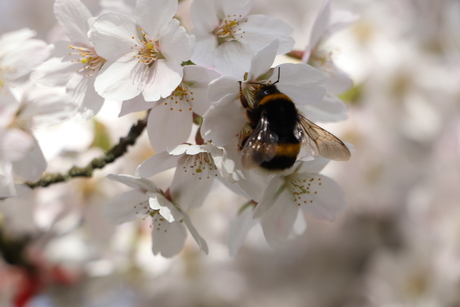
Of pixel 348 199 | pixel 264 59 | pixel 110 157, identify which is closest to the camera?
pixel 264 59

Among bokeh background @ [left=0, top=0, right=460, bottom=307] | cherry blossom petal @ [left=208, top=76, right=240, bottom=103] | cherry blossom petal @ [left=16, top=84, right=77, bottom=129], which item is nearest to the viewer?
cherry blossom petal @ [left=208, top=76, right=240, bottom=103]

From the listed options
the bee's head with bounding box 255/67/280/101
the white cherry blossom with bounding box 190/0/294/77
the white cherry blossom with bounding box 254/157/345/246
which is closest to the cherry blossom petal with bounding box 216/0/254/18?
the white cherry blossom with bounding box 190/0/294/77

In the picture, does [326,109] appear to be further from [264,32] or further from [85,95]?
[85,95]

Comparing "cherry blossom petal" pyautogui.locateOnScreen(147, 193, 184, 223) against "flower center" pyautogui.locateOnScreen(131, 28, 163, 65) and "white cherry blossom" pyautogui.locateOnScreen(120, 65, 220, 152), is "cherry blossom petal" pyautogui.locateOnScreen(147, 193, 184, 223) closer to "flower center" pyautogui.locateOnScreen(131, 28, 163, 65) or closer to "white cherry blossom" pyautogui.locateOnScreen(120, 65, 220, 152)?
"white cherry blossom" pyautogui.locateOnScreen(120, 65, 220, 152)

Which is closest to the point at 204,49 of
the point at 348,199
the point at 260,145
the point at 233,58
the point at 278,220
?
the point at 233,58

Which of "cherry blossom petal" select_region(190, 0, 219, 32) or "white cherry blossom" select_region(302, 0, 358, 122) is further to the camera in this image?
"white cherry blossom" select_region(302, 0, 358, 122)

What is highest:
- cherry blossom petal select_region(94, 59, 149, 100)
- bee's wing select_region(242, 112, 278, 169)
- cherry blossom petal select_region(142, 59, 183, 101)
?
cherry blossom petal select_region(142, 59, 183, 101)
